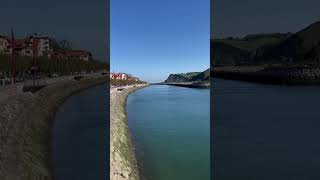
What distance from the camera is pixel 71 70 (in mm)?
72062

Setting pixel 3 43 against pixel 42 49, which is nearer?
pixel 3 43

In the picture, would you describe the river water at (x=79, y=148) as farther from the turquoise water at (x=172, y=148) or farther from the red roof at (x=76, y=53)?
the red roof at (x=76, y=53)

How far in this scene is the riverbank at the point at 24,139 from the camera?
480 inches

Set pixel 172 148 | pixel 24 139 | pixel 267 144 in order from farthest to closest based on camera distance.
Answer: pixel 267 144 → pixel 172 148 → pixel 24 139

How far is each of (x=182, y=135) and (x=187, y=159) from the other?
24.5 ft

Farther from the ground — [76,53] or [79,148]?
[76,53]

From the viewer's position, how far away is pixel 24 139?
16.0 m

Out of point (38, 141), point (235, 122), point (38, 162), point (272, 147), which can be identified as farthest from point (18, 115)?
point (235, 122)

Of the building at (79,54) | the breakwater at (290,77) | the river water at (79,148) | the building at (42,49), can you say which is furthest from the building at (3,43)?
the breakwater at (290,77)

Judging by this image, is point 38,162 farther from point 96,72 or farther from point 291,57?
point 291,57

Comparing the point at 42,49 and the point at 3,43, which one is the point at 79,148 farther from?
the point at 42,49

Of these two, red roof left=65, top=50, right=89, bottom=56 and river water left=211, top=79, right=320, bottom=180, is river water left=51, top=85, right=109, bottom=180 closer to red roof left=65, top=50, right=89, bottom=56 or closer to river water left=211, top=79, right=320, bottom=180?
river water left=211, top=79, right=320, bottom=180

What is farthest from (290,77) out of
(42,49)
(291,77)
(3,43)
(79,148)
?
(79,148)

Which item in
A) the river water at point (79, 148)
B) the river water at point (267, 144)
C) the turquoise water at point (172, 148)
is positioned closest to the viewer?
the river water at point (79, 148)
